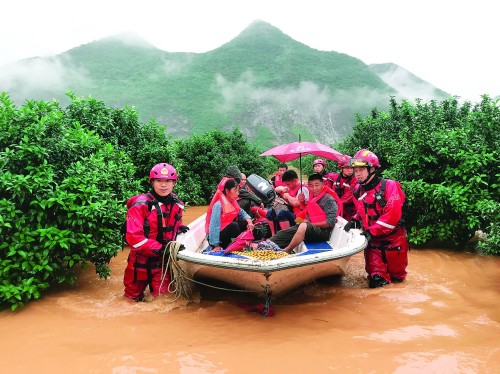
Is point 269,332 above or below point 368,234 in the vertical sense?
below

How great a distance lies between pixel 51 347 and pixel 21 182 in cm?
178

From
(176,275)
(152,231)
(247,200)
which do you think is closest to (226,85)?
(247,200)

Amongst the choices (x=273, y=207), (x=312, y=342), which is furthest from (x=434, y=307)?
(x=273, y=207)

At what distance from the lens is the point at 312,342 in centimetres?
379

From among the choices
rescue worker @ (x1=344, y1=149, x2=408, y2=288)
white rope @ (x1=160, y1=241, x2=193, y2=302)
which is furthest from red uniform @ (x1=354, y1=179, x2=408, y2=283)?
white rope @ (x1=160, y1=241, x2=193, y2=302)

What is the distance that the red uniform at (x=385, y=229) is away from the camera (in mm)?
5250

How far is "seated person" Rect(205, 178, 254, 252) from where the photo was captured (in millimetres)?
5406

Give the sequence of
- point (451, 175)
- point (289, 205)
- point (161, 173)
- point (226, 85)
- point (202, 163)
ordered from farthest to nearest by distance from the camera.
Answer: point (226, 85)
point (202, 163)
point (451, 175)
point (289, 205)
point (161, 173)

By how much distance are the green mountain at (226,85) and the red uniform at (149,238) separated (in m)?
56.1

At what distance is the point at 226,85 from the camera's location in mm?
80000

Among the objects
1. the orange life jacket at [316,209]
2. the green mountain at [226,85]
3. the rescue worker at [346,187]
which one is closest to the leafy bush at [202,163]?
the rescue worker at [346,187]

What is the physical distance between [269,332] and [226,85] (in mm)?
79051

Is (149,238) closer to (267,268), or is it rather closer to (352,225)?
(267,268)

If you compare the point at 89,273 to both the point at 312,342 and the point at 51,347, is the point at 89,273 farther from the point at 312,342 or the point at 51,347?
the point at 312,342
